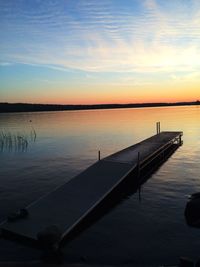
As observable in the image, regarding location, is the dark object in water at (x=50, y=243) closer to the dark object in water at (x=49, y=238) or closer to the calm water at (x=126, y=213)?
the dark object in water at (x=49, y=238)

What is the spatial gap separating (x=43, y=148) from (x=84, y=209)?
24904mm

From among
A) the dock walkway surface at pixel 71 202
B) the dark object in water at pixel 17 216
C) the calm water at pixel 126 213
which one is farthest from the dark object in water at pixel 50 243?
the dark object in water at pixel 17 216

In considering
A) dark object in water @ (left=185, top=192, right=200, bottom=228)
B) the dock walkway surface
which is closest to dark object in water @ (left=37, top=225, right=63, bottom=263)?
the dock walkway surface

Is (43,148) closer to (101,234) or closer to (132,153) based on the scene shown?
(132,153)

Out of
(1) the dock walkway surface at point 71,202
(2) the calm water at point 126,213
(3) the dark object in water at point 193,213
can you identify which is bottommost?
(2) the calm water at point 126,213

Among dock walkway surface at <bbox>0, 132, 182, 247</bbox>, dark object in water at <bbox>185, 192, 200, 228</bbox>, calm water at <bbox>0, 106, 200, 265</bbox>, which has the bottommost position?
calm water at <bbox>0, 106, 200, 265</bbox>

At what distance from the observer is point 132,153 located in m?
26.2

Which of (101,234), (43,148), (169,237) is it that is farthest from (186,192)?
(43,148)

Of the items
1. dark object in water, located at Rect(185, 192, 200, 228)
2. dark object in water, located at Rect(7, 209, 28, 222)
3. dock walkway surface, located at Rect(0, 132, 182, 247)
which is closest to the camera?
dock walkway surface, located at Rect(0, 132, 182, 247)

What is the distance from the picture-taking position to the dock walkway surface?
1159cm

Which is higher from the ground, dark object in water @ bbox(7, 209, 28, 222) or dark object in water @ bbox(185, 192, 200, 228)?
dark object in water @ bbox(7, 209, 28, 222)

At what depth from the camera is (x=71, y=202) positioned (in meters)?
14.1

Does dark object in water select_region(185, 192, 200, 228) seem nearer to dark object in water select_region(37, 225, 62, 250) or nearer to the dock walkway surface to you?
the dock walkway surface

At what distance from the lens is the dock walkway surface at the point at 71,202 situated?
11.6 meters
